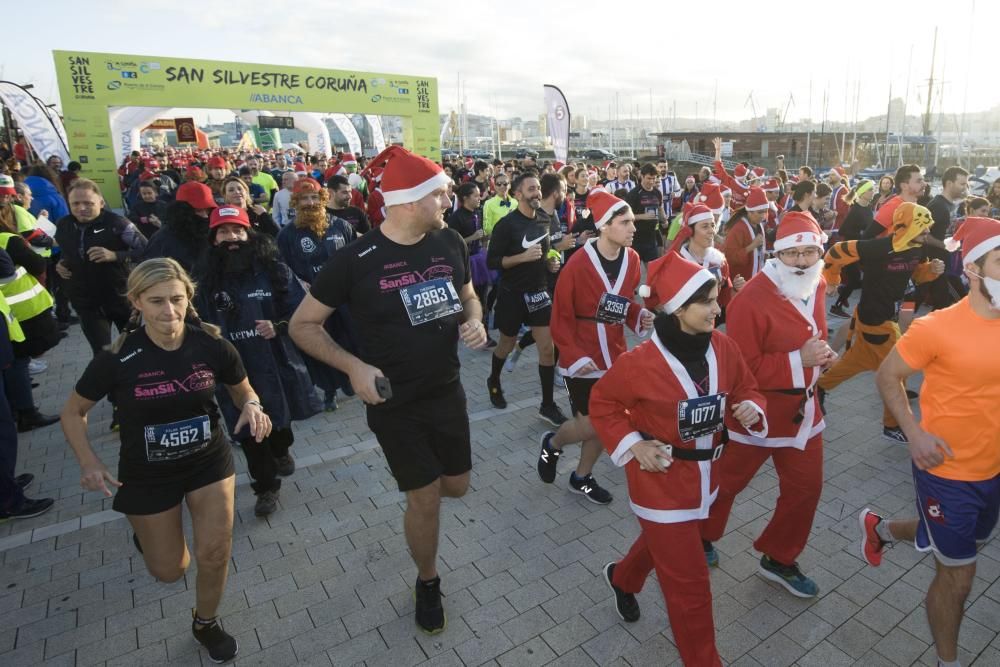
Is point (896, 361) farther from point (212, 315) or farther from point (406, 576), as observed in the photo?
point (212, 315)

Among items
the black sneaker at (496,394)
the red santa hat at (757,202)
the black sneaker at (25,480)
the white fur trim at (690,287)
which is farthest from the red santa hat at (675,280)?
the black sneaker at (25,480)

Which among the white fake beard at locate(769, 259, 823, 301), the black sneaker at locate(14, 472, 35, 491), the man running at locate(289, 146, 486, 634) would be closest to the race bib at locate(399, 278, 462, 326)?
the man running at locate(289, 146, 486, 634)

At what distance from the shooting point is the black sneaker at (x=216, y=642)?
306 centimetres

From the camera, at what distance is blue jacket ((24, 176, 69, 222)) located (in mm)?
9562

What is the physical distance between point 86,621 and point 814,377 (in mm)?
4234

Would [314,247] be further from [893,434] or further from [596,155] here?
[596,155]

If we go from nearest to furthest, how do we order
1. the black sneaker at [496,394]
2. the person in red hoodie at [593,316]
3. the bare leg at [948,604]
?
the bare leg at [948,604] < the person in red hoodie at [593,316] < the black sneaker at [496,394]

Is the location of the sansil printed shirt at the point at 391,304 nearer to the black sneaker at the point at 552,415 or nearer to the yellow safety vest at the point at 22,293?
the black sneaker at the point at 552,415

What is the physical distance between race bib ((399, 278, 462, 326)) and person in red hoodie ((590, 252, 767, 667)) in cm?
88

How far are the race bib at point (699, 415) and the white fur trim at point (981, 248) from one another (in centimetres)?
123

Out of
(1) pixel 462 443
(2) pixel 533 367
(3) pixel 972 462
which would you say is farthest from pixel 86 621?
(2) pixel 533 367

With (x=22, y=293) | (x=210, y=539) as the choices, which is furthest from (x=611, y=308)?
(x=22, y=293)

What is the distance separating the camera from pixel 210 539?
298 cm

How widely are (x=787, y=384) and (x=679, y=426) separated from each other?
3.25 feet
